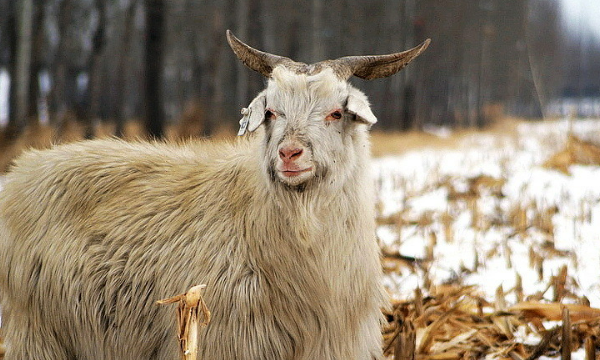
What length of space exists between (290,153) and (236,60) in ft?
71.2

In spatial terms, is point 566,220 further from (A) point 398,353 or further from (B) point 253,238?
(B) point 253,238

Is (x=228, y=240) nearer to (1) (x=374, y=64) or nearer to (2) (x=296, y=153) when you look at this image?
(2) (x=296, y=153)

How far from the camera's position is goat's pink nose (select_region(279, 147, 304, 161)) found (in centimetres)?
321

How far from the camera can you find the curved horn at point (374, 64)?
12.1 ft

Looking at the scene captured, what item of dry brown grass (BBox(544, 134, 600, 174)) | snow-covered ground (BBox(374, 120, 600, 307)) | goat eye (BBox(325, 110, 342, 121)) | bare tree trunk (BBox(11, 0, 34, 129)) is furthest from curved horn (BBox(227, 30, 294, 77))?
bare tree trunk (BBox(11, 0, 34, 129))

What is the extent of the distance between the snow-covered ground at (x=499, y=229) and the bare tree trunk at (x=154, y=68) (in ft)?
19.5

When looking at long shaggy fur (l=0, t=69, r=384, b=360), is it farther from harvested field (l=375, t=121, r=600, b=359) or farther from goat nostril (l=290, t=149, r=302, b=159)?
harvested field (l=375, t=121, r=600, b=359)

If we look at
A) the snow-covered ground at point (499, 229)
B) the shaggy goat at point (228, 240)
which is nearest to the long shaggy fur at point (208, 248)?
the shaggy goat at point (228, 240)

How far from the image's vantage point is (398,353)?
387 centimetres

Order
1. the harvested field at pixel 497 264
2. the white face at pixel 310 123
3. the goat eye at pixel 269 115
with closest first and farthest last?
the white face at pixel 310 123 < the goat eye at pixel 269 115 < the harvested field at pixel 497 264

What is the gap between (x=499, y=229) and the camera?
6672mm

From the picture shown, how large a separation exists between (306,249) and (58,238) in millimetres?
1638

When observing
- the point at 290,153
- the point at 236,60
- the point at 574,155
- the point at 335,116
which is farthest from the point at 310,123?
the point at 236,60

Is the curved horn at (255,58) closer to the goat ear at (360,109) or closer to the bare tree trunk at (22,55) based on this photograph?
the goat ear at (360,109)
